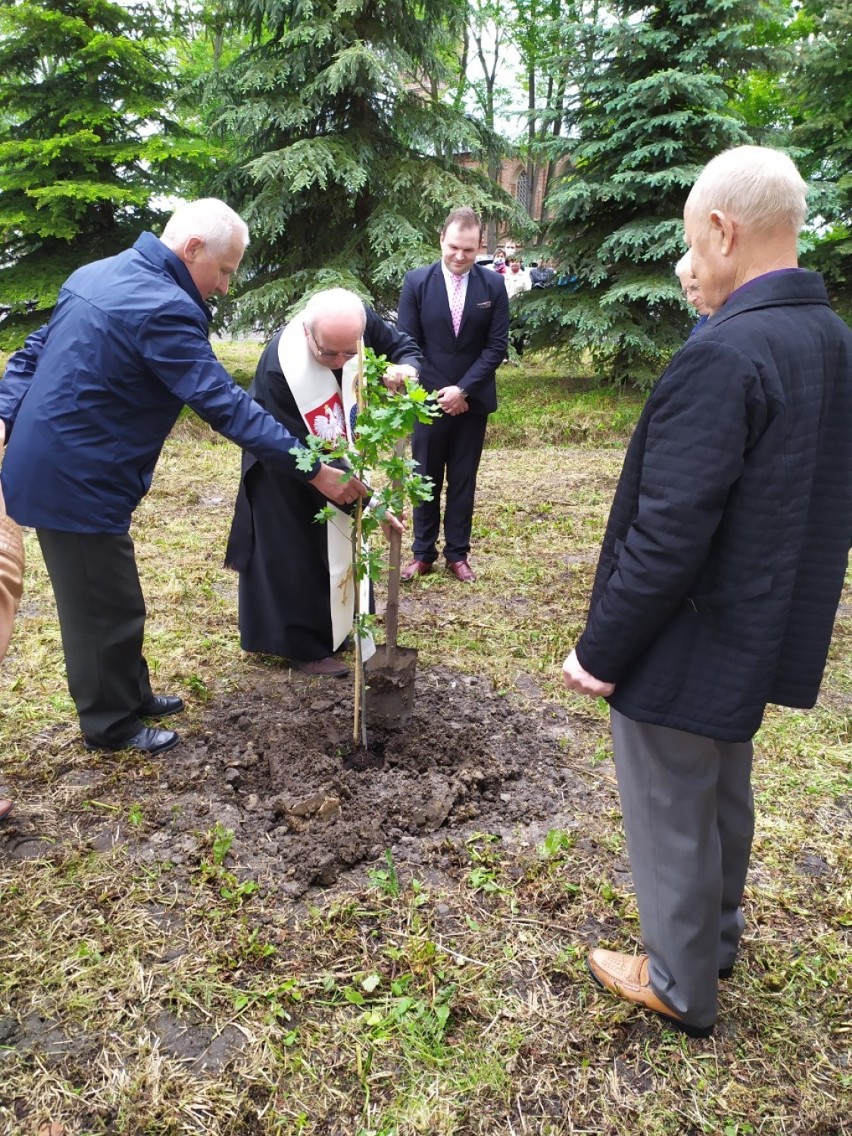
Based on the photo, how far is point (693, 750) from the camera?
171 cm

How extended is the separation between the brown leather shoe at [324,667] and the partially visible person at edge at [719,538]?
7.15 feet

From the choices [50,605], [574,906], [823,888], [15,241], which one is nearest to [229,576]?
[50,605]

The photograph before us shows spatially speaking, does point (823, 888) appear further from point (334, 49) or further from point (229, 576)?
point (334, 49)

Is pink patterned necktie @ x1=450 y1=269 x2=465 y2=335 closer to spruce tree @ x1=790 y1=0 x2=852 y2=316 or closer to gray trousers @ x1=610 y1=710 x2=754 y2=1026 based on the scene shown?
gray trousers @ x1=610 y1=710 x2=754 y2=1026

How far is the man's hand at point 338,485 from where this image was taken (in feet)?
9.20

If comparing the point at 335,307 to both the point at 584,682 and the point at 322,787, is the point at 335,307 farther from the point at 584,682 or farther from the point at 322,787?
the point at 584,682

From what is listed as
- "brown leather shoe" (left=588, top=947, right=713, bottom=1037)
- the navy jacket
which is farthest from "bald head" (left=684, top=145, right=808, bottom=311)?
"brown leather shoe" (left=588, top=947, right=713, bottom=1037)

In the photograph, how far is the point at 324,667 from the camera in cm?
388

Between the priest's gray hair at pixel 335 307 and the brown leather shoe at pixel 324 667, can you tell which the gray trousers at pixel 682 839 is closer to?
the priest's gray hair at pixel 335 307

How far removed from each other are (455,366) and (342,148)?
210 inches

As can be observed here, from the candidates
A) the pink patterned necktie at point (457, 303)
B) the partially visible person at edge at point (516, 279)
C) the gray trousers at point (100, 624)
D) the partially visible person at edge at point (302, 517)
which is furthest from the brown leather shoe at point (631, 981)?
the partially visible person at edge at point (516, 279)

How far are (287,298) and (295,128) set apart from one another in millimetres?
2027

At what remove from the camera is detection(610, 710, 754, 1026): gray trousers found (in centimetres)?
174

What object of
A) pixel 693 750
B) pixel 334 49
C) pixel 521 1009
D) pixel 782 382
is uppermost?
pixel 334 49
